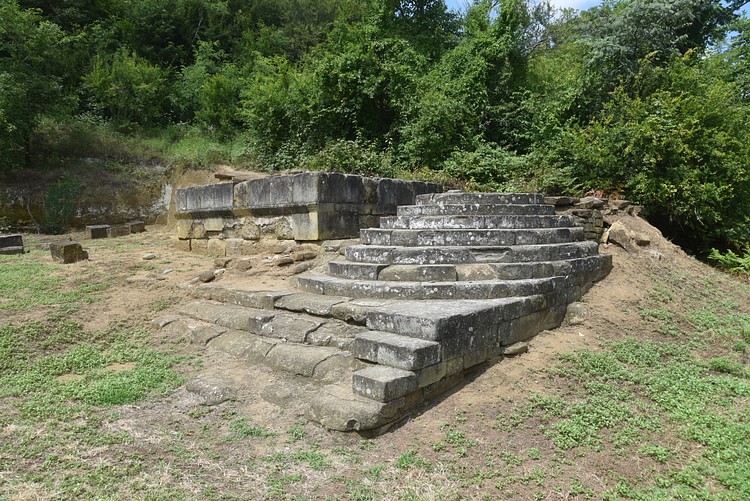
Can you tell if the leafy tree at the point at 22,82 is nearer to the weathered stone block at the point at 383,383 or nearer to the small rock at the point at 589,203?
the weathered stone block at the point at 383,383

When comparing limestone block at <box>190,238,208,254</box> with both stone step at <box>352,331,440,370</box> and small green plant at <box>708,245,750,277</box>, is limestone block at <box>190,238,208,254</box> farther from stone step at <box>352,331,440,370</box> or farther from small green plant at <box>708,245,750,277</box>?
small green plant at <box>708,245,750,277</box>

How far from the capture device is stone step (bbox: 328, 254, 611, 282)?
480cm

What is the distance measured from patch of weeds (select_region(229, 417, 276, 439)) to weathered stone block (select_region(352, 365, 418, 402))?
661 millimetres

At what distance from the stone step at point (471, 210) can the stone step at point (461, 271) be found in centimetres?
113

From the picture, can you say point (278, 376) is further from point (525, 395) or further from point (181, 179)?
point (181, 179)

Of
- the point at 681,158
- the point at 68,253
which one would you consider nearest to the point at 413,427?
the point at 68,253

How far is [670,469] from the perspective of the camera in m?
2.83

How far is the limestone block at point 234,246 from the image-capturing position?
7082 mm

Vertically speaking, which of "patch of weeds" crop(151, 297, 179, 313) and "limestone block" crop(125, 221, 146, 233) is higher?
"limestone block" crop(125, 221, 146, 233)

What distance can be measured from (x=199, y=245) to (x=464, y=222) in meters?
4.61

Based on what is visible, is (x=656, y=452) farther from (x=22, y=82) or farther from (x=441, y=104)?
(x=22, y=82)

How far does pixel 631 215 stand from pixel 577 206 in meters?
1.26

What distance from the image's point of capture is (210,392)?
12.0 ft

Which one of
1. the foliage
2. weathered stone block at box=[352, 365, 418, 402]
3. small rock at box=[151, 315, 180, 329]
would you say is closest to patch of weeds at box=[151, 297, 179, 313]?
small rock at box=[151, 315, 180, 329]
